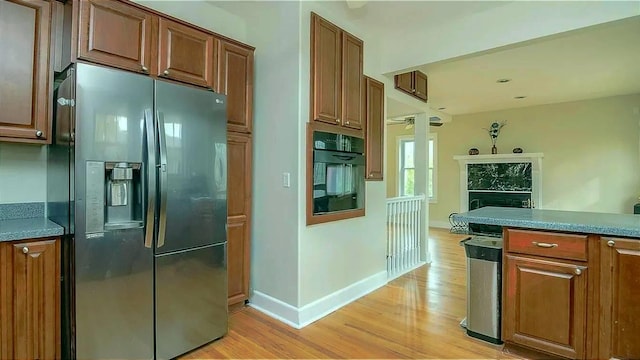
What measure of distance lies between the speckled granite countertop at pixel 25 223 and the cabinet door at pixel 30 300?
0.17ft

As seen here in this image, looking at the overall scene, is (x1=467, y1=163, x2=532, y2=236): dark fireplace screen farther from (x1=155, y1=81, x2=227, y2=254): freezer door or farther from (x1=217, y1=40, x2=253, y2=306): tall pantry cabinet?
(x1=155, y1=81, x2=227, y2=254): freezer door

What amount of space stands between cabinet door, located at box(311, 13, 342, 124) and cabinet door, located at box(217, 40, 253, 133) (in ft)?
1.84

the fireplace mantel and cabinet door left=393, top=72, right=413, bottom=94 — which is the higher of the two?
cabinet door left=393, top=72, right=413, bottom=94

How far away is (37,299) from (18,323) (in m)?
0.13

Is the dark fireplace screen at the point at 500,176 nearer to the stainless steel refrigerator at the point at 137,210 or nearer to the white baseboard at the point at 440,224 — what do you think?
the white baseboard at the point at 440,224

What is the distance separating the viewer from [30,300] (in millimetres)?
1749

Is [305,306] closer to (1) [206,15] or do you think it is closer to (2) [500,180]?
(1) [206,15]

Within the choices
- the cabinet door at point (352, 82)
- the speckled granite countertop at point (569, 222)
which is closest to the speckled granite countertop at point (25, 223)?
the cabinet door at point (352, 82)

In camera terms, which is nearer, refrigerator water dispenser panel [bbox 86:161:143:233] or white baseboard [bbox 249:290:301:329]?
refrigerator water dispenser panel [bbox 86:161:143:233]

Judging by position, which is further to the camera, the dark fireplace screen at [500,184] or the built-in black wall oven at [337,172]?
the dark fireplace screen at [500,184]

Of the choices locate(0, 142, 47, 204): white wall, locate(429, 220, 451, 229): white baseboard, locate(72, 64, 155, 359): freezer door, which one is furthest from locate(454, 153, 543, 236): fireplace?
locate(0, 142, 47, 204): white wall

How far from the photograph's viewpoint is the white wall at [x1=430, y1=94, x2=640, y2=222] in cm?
588

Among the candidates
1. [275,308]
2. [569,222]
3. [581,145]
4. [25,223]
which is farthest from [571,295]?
[581,145]

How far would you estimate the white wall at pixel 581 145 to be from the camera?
588 centimetres
